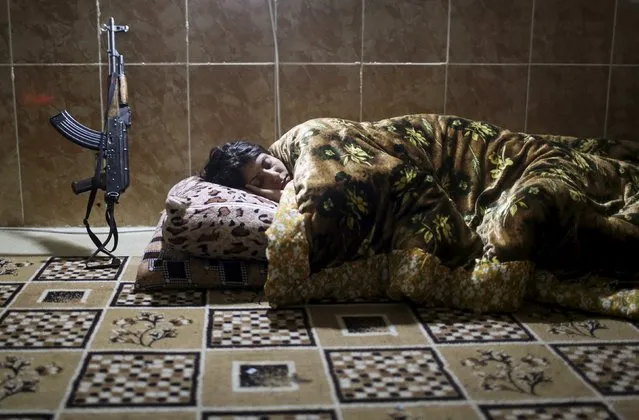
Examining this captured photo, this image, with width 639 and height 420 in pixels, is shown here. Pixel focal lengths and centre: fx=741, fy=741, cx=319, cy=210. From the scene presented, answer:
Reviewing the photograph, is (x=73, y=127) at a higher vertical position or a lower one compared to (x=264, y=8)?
lower

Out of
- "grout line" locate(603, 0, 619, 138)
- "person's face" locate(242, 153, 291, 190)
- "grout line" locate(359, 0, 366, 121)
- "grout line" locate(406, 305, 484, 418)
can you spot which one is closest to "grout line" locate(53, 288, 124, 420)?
"person's face" locate(242, 153, 291, 190)

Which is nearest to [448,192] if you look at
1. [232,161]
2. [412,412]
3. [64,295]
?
[232,161]

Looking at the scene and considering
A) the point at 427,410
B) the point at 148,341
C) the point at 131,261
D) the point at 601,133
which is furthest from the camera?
the point at 601,133

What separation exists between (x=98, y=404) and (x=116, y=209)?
154 cm

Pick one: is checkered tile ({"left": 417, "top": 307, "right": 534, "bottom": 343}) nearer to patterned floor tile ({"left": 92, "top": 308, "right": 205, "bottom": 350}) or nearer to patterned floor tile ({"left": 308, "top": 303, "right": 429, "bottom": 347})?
patterned floor tile ({"left": 308, "top": 303, "right": 429, "bottom": 347})

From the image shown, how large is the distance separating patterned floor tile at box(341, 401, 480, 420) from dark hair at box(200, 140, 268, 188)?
1114 millimetres

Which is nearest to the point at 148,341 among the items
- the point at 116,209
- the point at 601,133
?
the point at 116,209

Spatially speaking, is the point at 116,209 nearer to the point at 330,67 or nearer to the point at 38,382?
the point at 330,67

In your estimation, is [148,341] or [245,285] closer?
[148,341]

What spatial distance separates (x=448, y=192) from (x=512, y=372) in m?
0.82

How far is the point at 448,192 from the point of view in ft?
7.45

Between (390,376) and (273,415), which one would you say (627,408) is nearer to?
(390,376)

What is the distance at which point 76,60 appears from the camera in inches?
106

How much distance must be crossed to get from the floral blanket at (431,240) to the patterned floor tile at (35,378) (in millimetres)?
557
